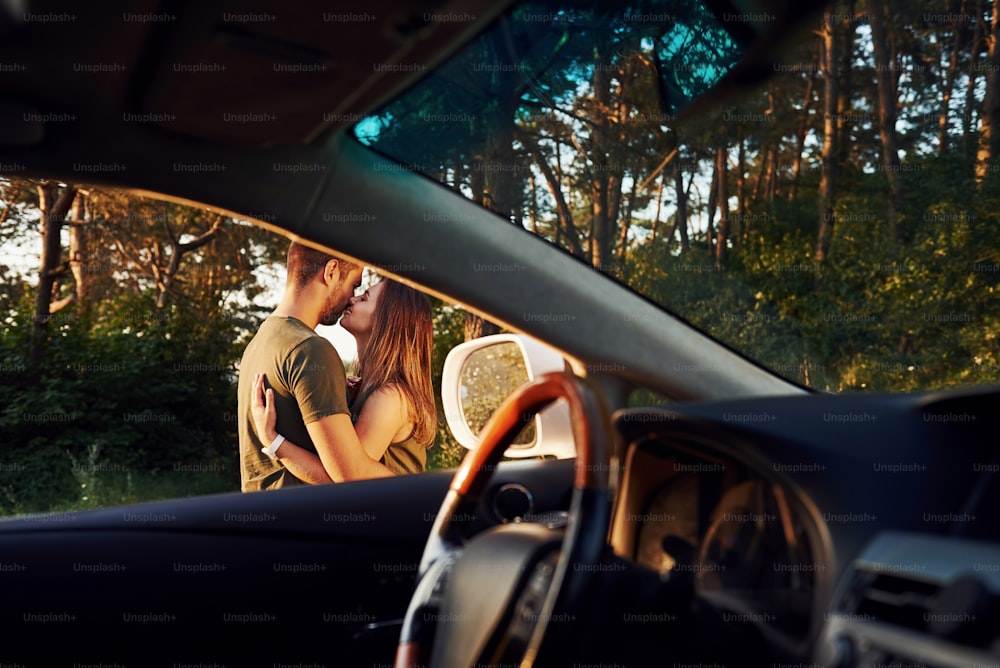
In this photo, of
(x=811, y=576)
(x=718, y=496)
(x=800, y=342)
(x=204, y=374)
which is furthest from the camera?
(x=204, y=374)

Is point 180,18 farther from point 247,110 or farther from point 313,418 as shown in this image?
point 313,418

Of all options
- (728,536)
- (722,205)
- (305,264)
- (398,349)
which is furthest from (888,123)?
(728,536)

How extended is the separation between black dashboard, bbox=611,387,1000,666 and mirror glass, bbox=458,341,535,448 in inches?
44.9

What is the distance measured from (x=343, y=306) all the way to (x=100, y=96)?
1929 mm

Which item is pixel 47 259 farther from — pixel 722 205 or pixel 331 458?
pixel 331 458

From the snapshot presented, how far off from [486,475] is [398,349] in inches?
75.7

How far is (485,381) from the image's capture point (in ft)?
11.0

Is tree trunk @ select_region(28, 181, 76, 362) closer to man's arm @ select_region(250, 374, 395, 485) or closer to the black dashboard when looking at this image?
man's arm @ select_region(250, 374, 395, 485)

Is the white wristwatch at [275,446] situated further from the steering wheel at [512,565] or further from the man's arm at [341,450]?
the steering wheel at [512,565]

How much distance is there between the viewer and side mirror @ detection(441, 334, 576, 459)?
8.83ft

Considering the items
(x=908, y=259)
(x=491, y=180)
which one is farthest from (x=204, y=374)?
(x=491, y=180)

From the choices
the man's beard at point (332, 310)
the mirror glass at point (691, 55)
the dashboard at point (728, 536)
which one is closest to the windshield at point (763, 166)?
the mirror glass at point (691, 55)

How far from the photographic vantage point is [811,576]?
5.19 feet

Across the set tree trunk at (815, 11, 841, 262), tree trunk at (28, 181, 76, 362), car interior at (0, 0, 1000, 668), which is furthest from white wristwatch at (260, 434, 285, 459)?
tree trunk at (28, 181, 76, 362)
